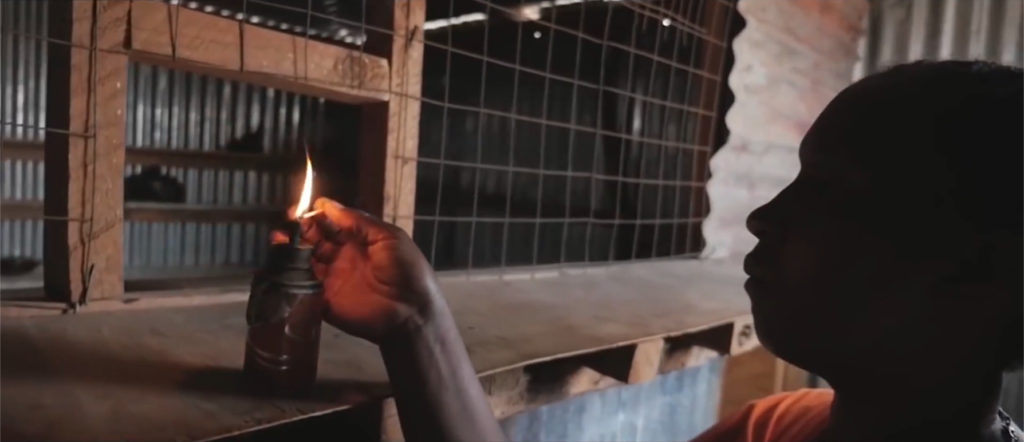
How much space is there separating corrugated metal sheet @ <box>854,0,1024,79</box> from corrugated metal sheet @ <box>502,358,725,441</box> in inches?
64.4

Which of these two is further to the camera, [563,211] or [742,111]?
[563,211]

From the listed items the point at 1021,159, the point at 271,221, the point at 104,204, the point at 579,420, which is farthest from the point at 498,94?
the point at 1021,159

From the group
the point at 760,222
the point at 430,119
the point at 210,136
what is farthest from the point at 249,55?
the point at 210,136

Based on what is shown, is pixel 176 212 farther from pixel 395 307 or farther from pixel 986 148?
pixel 986 148

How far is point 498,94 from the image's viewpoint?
161 inches

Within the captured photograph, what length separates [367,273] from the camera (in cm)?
115

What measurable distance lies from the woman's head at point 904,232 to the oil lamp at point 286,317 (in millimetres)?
620

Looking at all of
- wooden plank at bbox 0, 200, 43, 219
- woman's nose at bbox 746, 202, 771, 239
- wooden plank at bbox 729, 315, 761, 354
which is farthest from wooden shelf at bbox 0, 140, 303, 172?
woman's nose at bbox 746, 202, 771, 239

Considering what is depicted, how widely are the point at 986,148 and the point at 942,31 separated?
9.56ft

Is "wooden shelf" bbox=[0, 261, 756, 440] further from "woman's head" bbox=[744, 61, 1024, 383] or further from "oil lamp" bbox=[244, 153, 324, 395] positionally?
"woman's head" bbox=[744, 61, 1024, 383]

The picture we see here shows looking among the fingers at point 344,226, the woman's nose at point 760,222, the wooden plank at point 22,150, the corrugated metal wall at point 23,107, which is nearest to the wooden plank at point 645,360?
the woman's nose at point 760,222

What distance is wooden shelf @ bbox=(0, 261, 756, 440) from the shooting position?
0.94m

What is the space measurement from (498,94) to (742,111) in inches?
58.6

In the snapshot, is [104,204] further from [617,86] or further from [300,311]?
[617,86]
